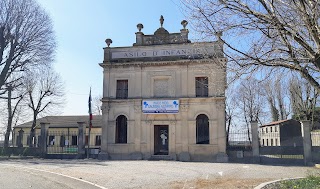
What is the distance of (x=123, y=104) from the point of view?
24.1m

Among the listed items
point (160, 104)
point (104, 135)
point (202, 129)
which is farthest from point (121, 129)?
point (202, 129)

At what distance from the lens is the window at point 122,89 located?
2458 centimetres

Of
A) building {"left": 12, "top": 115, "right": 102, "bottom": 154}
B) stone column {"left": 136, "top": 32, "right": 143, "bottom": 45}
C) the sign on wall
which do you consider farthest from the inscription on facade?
building {"left": 12, "top": 115, "right": 102, "bottom": 154}

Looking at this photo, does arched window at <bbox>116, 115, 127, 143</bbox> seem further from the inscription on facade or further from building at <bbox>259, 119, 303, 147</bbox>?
building at <bbox>259, 119, 303, 147</bbox>

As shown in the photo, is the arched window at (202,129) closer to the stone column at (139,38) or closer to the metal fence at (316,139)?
the stone column at (139,38)

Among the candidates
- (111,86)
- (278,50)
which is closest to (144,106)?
(111,86)

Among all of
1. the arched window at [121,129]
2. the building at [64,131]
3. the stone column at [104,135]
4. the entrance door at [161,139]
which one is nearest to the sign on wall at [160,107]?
the entrance door at [161,139]

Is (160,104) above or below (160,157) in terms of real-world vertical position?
above

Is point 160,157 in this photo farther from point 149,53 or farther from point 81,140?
point 149,53

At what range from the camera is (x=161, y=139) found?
79.5 feet

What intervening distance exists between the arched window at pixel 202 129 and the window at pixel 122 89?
642cm

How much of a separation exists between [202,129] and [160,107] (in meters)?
3.71

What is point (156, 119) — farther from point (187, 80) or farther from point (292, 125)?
point (292, 125)

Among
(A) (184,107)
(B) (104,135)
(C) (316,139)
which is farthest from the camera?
(C) (316,139)
